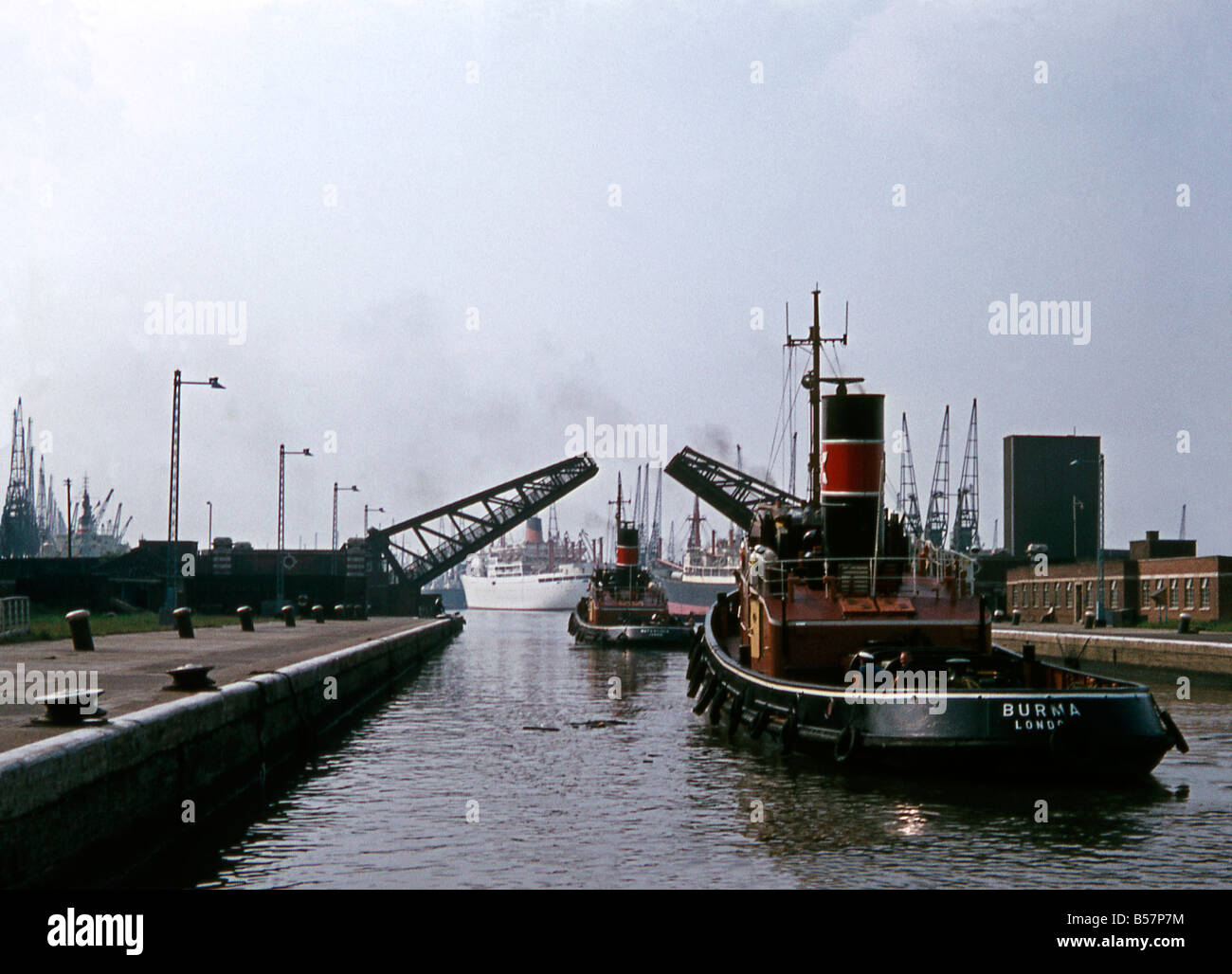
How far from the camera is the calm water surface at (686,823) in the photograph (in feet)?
49.4

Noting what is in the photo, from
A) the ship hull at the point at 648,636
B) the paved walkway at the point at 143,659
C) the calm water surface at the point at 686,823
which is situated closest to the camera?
the calm water surface at the point at 686,823

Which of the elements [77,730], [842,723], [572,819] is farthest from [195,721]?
[842,723]

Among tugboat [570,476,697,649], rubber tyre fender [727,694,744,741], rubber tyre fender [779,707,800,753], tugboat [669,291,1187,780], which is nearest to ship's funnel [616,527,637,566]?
tugboat [570,476,697,649]

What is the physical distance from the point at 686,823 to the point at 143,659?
1579cm

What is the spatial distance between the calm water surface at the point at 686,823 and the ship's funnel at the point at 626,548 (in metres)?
57.0

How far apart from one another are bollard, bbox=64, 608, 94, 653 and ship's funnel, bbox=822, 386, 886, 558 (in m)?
16.8

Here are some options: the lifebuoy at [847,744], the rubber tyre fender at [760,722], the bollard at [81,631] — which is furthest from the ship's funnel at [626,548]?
the lifebuoy at [847,744]

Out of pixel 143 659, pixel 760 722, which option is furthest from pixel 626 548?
pixel 760 722

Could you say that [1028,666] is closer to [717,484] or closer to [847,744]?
[847,744]

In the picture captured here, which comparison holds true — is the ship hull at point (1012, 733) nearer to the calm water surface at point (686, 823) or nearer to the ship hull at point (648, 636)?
the calm water surface at point (686, 823)

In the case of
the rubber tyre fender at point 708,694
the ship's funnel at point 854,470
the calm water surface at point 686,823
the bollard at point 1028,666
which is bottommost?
the calm water surface at point 686,823

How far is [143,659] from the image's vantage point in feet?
98.0

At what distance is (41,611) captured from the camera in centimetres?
7000

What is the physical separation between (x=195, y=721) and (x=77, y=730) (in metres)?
3.57
